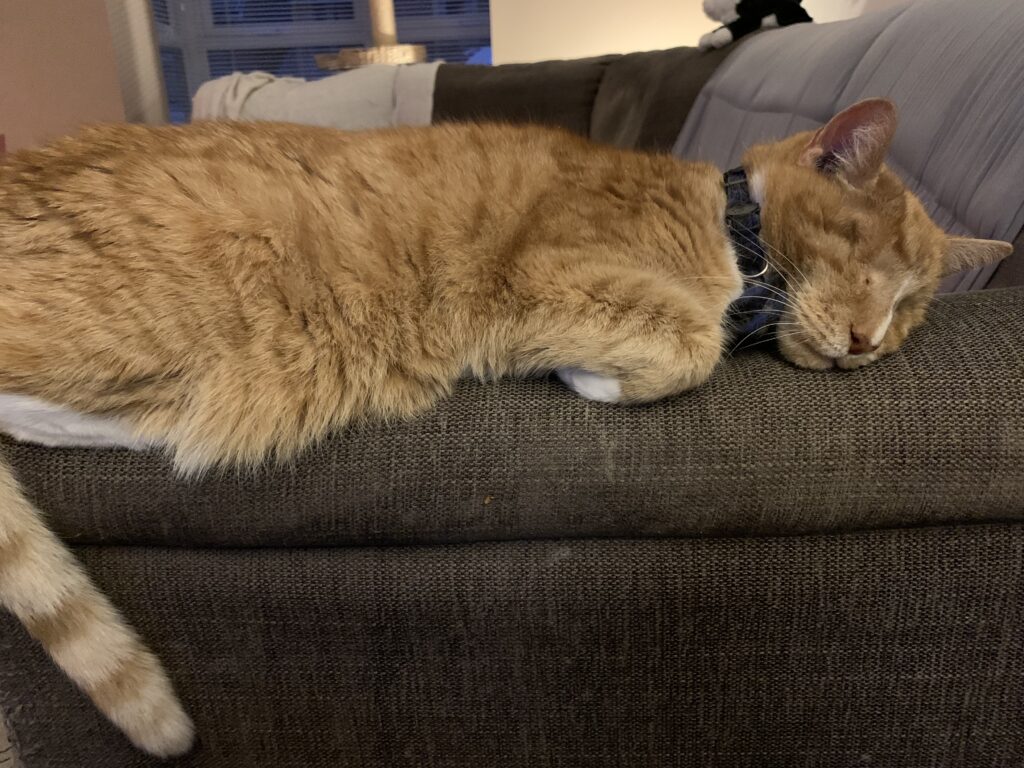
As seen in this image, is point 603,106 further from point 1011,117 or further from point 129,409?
point 129,409

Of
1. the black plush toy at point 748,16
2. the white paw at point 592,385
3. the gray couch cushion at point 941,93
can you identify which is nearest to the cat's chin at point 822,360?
the white paw at point 592,385

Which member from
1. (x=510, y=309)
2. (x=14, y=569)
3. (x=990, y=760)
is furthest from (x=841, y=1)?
(x=14, y=569)

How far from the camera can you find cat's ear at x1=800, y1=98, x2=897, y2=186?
1011 millimetres

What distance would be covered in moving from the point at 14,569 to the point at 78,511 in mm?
88

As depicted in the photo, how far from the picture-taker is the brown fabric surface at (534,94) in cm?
314

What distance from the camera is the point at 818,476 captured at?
0.82 meters

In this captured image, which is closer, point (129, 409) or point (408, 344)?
point (129, 409)

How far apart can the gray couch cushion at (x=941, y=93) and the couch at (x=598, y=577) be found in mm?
318

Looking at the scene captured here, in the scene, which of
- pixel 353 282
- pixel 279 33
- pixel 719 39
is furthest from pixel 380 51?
pixel 353 282

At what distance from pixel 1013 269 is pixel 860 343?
0.33 metres

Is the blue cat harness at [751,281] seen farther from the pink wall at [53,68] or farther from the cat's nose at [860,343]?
the pink wall at [53,68]

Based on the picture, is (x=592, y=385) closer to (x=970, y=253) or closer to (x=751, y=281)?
(x=751, y=281)

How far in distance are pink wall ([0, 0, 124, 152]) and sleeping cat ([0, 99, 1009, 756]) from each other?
7.57 feet

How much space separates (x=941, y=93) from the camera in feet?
4.23
